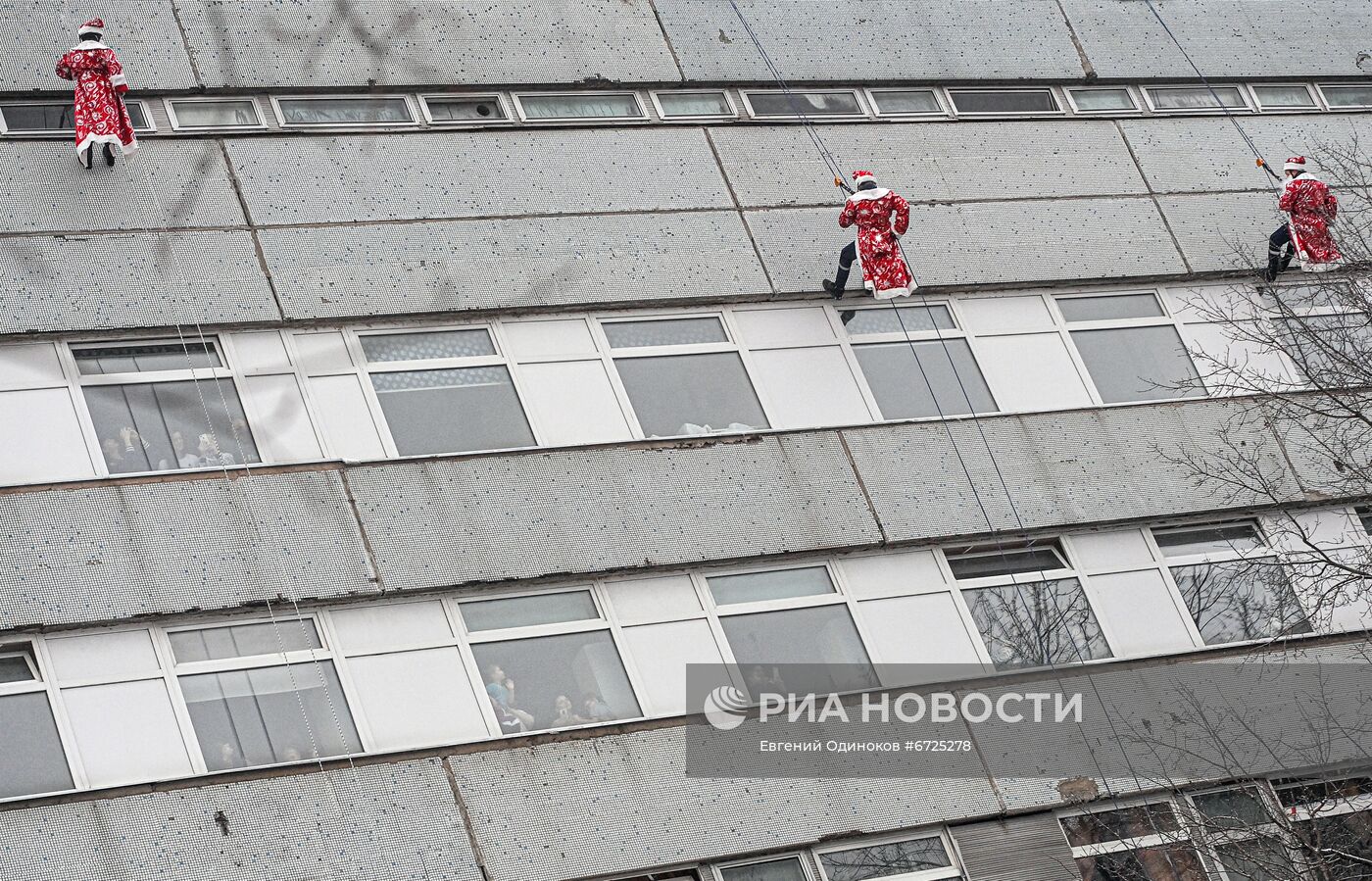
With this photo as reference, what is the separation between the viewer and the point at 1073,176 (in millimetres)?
17891

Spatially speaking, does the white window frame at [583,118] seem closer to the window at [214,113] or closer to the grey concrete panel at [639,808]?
the window at [214,113]

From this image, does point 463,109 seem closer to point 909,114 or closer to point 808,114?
A: point 808,114

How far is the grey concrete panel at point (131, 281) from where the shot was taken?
1423 cm

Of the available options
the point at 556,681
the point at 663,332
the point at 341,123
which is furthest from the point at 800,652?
the point at 341,123

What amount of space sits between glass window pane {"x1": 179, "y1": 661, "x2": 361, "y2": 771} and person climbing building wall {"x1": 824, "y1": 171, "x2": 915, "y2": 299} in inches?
217

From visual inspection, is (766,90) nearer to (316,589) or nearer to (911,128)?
(911,128)

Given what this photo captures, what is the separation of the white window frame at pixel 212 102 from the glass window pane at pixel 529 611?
4.54 metres

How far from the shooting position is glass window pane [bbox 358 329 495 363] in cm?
1509

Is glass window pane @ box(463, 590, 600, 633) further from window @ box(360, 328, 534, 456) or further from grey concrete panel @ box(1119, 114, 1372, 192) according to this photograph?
grey concrete panel @ box(1119, 114, 1372, 192)

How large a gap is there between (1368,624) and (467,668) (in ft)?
24.0

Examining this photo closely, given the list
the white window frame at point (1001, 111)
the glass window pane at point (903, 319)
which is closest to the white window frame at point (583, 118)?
the glass window pane at point (903, 319)

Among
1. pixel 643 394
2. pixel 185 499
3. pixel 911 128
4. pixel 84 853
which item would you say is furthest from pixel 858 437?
pixel 84 853

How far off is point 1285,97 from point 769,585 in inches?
328

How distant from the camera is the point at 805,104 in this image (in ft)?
58.0
